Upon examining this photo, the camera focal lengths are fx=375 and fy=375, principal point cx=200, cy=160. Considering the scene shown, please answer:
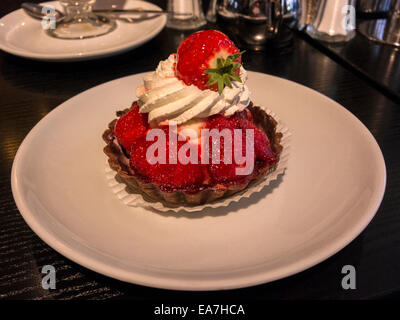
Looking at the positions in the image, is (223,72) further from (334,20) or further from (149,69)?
(334,20)

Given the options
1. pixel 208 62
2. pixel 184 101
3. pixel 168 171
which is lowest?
pixel 168 171

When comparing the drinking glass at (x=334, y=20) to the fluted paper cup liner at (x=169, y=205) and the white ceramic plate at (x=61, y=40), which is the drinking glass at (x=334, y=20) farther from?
the fluted paper cup liner at (x=169, y=205)

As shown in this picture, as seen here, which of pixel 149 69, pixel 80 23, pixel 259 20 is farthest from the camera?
pixel 80 23

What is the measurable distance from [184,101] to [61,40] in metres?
1.48

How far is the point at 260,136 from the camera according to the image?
1233 millimetres

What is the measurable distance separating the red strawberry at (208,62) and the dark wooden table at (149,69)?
0.60m

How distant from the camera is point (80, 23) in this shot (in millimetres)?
2482

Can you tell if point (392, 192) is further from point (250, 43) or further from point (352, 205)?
point (250, 43)

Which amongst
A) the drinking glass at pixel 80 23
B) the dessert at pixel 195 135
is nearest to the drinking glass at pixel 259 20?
the drinking glass at pixel 80 23

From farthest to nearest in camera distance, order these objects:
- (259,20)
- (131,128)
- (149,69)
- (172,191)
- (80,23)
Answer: (80,23)
(259,20)
(149,69)
(131,128)
(172,191)

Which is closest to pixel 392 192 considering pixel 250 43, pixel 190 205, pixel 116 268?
pixel 190 205

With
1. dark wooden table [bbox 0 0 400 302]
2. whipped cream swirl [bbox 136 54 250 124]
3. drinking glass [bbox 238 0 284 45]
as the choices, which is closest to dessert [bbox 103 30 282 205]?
whipped cream swirl [bbox 136 54 250 124]

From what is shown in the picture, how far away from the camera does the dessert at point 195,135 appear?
114 centimetres

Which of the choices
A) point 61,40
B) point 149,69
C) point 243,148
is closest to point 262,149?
point 243,148
